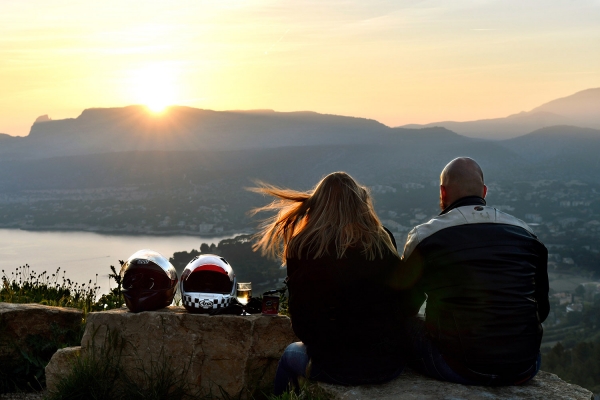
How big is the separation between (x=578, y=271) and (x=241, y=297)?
6216 cm

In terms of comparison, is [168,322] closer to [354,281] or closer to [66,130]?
[354,281]

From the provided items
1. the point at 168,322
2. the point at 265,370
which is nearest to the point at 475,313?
the point at 265,370

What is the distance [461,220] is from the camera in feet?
12.5

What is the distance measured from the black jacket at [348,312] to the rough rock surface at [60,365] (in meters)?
2.50

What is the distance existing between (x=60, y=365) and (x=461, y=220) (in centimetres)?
375

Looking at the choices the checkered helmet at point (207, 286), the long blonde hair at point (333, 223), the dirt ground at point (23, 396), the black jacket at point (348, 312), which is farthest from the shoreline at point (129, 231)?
the black jacket at point (348, 312)

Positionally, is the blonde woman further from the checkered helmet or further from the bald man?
the checkered helmet

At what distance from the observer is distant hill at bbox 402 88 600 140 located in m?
152

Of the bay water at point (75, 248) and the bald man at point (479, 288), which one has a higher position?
the bald man at point (479, 288)

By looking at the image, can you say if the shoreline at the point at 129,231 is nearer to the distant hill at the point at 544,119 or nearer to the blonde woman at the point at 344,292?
the blonde woman at the point at 344,292

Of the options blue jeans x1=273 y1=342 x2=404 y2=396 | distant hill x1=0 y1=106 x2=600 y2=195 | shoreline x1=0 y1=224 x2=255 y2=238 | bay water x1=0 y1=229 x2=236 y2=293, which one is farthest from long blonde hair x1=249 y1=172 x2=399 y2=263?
distant hill x1=0 y1=106 x2=600 y2=195

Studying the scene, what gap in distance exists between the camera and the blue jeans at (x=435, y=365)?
3.94 metres

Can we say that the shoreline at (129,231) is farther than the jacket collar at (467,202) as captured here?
Yes

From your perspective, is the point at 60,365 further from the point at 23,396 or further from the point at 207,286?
the point at 207,286
